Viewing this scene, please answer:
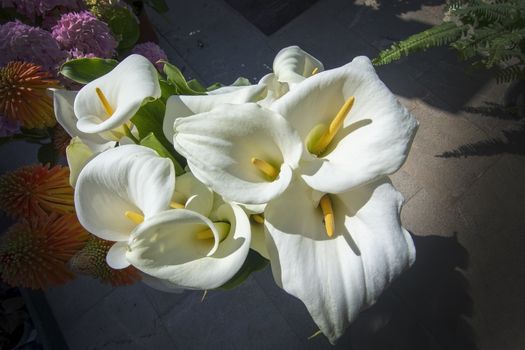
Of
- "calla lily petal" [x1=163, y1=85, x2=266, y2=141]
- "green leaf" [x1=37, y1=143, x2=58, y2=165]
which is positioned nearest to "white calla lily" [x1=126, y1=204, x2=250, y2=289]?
"calla lily petal" [x1=163, y1=85, x2=266, y2=141]

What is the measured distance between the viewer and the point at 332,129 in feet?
1.27

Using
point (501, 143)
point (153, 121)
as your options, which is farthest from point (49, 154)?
point (501, 143)

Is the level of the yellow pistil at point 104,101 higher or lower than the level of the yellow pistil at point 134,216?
higher

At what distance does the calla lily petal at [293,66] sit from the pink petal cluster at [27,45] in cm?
30

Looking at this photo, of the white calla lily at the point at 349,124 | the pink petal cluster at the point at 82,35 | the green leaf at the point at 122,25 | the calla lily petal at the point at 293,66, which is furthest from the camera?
the green leaf at the point at 122,25

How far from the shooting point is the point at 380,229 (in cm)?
36

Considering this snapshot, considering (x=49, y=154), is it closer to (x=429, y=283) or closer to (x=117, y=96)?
(x=117, y=96)

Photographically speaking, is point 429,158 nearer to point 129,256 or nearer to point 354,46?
point 354,46

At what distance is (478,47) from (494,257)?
1.69 feet

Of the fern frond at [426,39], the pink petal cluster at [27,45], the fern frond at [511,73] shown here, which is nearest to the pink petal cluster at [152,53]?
the pink petal cluster at [27,45]

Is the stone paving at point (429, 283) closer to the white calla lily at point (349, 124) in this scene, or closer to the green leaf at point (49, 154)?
the green leaf at point (49, 154)

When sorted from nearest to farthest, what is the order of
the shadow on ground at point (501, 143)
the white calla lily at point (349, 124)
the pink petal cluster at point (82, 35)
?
the white calla lily at point (349, 124)
the pink petal cluster at point (82, 35)
the shadow on ground at point (501, 143)

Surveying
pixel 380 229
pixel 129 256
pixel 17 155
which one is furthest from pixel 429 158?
pixel 17 155

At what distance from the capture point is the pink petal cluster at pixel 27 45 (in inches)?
20.9
